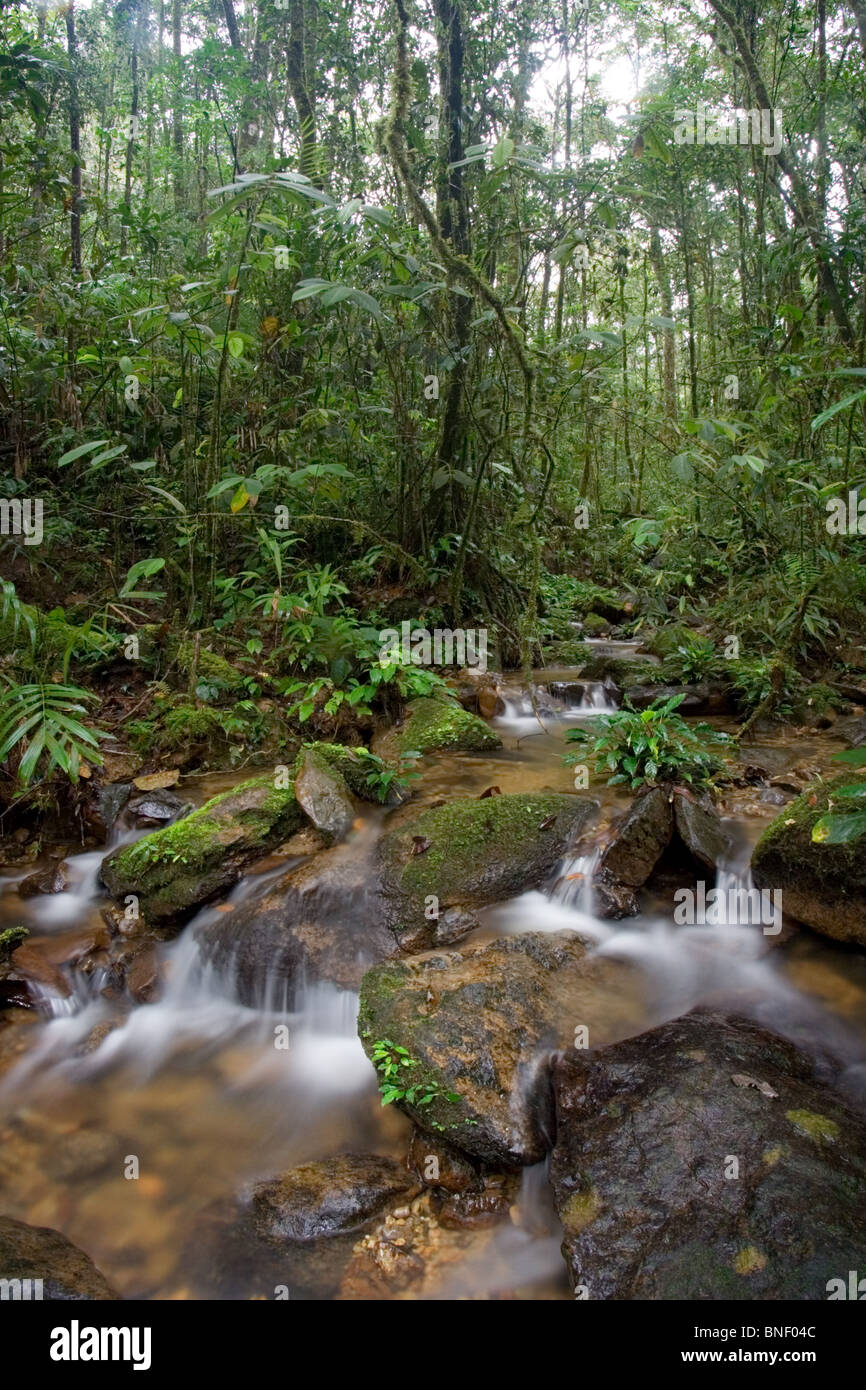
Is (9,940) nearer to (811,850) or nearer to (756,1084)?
(756,1084)

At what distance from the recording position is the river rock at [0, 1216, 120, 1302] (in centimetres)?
238

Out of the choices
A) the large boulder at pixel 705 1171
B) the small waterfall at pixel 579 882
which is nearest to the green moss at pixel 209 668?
the small waterfall at pixel 579 882

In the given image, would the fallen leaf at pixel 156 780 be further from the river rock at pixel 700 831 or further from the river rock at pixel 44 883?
the river rock at pixel 700 831

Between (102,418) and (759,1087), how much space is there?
774cm

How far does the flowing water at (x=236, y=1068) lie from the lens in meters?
2.71

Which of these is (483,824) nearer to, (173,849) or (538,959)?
(538,959)

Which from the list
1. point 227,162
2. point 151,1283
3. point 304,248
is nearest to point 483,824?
point 151,1283

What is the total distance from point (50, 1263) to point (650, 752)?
3896mm

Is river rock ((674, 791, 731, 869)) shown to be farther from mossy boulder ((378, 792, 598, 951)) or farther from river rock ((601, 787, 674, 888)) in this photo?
mossy boulder ((378, 792, 598, 951))

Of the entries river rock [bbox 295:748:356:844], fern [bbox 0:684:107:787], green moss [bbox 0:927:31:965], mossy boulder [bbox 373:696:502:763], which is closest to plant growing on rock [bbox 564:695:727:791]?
mossy boulder [bbox 373:696:502:763]

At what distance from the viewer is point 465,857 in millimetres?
4305

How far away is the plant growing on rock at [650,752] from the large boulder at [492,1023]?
140 centimetres

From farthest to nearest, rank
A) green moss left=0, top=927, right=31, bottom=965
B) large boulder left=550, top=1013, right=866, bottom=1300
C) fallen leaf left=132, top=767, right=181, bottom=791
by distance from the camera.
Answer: fallen leaf left=132, top=767, right=181, bottom=791 → green moss left=0, top=927, right=31, bottom=965 → large boulder left=550, top=1013, right=866, bottom=1300

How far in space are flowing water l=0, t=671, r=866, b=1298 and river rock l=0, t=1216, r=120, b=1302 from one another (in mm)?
101
